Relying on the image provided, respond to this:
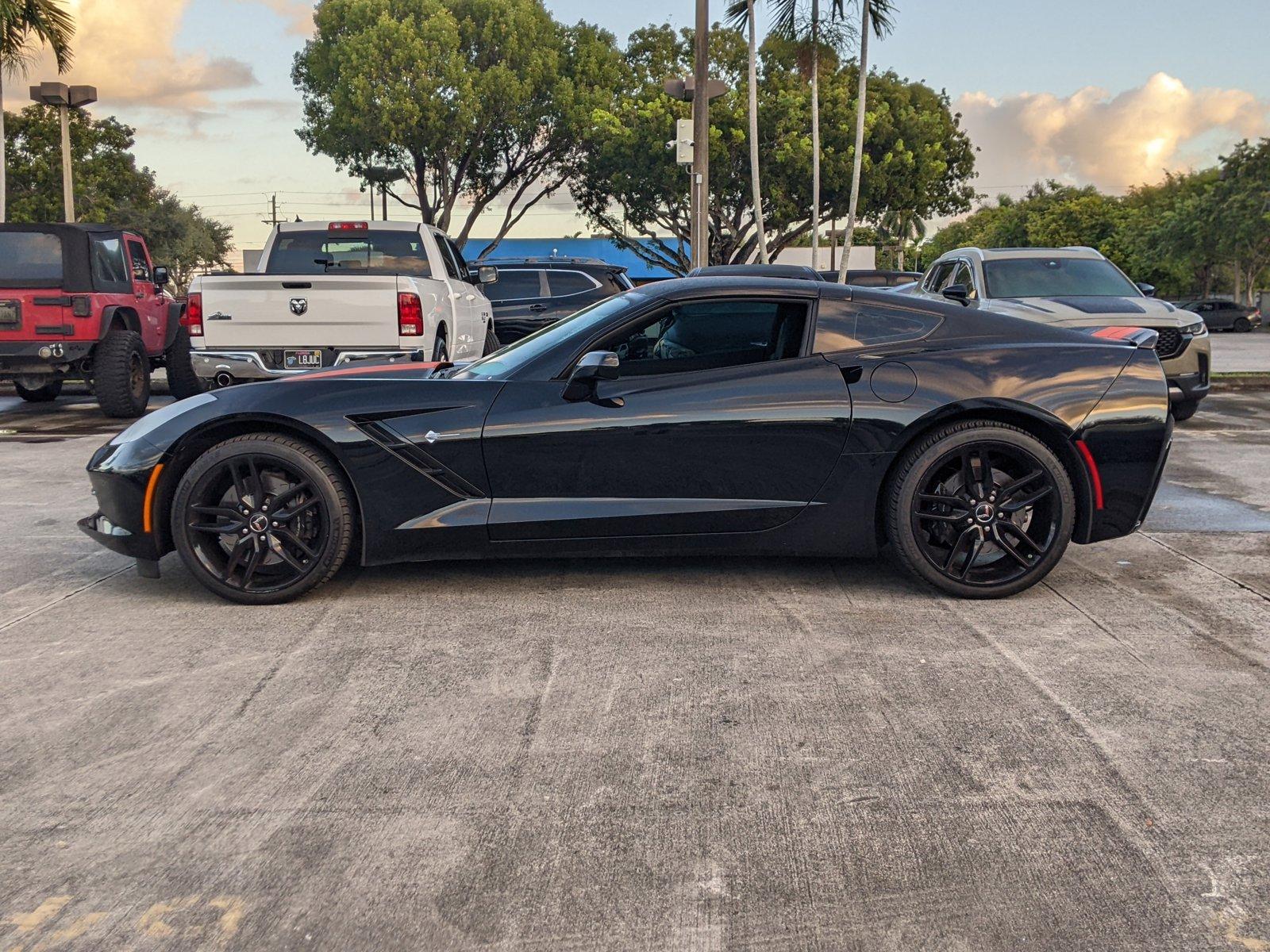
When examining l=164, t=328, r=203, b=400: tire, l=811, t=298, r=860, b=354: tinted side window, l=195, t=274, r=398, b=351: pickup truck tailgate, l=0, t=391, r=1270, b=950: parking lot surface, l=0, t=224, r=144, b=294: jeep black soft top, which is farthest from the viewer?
l=164, t=328, r=203, b=400: tire

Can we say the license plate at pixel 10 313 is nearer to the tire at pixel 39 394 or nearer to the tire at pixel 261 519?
the tire at pixel 39 394

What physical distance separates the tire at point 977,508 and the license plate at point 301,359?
20.8 ft

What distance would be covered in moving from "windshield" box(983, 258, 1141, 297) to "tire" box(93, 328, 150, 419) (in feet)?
28.8

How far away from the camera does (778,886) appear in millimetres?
2871

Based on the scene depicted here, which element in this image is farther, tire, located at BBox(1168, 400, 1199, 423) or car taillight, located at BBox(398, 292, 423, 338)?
tire, located at BBox(1168, 400, 1199, 423)

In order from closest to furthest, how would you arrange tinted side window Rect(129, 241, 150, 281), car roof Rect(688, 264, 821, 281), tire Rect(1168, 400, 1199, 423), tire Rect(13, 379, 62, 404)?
tire Rect(1168, 400, 1199, 423) → car roof Rect(688, 264, 821, 281) → tinted side window Rect(129, 241, 150, 281) → tire Rect(13, 379, 62, 404)

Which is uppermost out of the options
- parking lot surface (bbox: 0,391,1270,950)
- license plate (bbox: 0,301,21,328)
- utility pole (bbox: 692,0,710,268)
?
utility pole (bbox: 692,0,710,268)

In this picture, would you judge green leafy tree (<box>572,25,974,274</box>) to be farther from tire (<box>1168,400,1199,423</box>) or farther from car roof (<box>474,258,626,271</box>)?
tire (<box>1168,400,1199,423</box>)

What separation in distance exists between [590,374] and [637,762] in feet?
6.82

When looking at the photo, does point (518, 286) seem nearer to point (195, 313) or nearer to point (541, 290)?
point (541, 290)

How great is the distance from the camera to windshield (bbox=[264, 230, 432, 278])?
12078mm

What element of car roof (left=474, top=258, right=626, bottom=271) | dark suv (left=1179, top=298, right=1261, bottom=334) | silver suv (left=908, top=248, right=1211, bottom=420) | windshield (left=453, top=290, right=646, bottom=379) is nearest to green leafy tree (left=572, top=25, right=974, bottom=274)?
dark suv (left=1179, top=298, right=1261, bottom=334)

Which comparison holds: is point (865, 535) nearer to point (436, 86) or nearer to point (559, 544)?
point (559, 544)

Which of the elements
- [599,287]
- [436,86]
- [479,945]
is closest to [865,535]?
[479,945]
